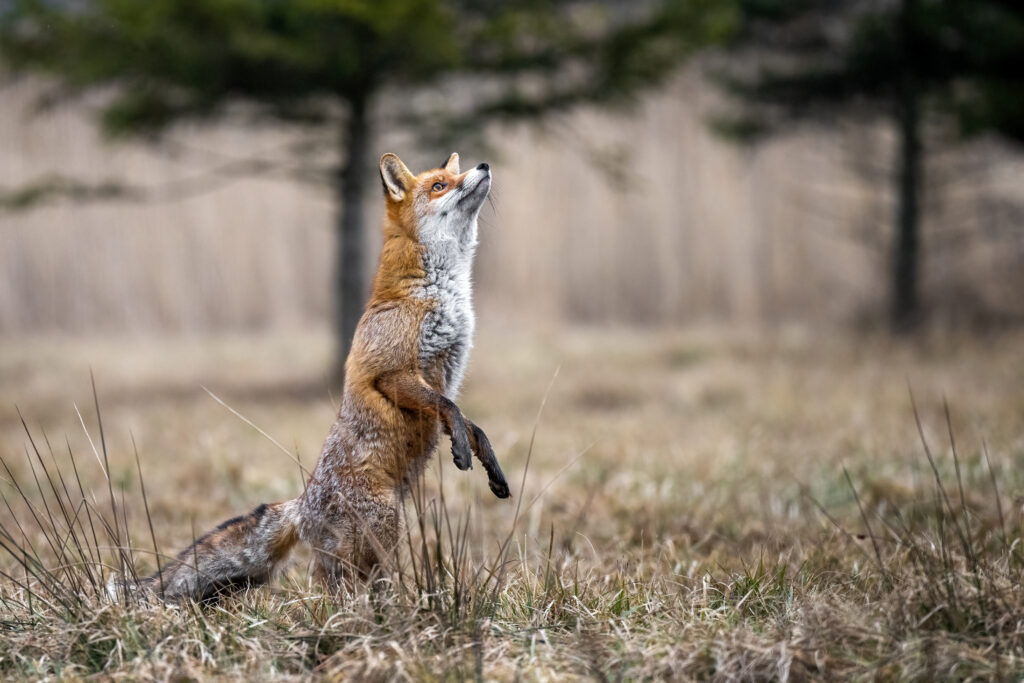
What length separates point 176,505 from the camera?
5.41m

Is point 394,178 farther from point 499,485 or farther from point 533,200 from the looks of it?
point 533,200

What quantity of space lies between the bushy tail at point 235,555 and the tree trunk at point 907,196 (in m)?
9.81

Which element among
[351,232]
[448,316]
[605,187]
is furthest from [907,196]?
[448,316]

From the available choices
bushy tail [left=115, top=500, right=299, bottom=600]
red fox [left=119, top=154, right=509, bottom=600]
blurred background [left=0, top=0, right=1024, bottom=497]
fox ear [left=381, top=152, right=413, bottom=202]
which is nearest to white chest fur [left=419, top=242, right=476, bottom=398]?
red fox [left=119, top=154, right=509, bottom=600]

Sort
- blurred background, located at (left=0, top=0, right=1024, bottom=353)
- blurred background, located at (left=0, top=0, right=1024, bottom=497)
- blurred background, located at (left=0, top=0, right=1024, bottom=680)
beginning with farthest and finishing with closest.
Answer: blurred background, located at (left=0, top=0, right=1024, bottom=353), blurred background, located at (left=0, top=0, right=1024, bottom=497), blurred background, located at (left=0, top=0, right=1024, bottom=680)

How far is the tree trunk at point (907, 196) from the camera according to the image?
1075 centimetres

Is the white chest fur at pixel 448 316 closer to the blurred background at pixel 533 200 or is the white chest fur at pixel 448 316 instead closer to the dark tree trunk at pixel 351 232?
the blurred background at pixel 533 200

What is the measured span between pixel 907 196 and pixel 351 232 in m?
6.60

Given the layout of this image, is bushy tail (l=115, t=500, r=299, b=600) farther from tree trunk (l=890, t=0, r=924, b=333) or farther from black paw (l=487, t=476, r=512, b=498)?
tree trunk (l=890, t=0, r=924, b=333)

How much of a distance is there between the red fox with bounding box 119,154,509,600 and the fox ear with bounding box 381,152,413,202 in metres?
0.25

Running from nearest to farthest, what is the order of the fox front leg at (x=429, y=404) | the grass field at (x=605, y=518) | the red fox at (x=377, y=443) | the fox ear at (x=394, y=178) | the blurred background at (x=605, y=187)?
the grass field at (x=605, y=518), the fox front leg at (x=429, y=404), the red fox at (x=377, y=443), the fox ear at (x=394, y=178), the blurred background at (x=605, y=187)

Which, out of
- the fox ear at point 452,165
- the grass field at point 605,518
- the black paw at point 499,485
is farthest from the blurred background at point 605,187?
the black paw at point 499,485

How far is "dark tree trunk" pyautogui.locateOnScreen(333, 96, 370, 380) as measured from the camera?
899 centimetres

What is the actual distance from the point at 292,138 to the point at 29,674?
13863mm
